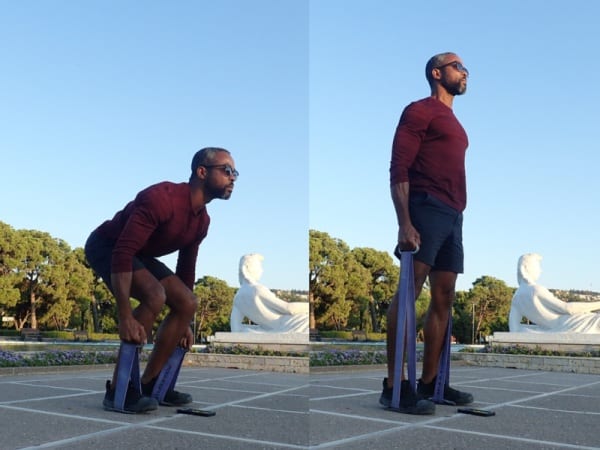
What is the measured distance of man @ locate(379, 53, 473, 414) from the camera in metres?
3.30

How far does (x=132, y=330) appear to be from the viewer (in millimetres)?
3383

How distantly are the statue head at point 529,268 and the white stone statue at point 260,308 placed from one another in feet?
18.5

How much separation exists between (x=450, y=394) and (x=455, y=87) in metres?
1.62

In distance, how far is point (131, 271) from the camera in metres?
3.42

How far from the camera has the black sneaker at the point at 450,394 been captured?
357 cm

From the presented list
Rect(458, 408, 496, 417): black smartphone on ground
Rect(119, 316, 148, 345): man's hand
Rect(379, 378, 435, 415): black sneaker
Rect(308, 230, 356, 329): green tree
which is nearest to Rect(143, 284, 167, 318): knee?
Rect(119, 316, 148, 345): man's hand

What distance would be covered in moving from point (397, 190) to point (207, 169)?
1053mm

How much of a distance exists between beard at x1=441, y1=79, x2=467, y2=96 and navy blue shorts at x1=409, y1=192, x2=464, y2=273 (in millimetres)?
637

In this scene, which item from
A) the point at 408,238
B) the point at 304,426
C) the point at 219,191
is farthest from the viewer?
the point at 219,191

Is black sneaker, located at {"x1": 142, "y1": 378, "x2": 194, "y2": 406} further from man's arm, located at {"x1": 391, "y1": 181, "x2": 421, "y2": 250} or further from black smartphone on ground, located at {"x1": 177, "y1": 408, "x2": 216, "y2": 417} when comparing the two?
man's arm, located at {"x1": 391, "y1": 181, "x2": 421, "y2": 250}

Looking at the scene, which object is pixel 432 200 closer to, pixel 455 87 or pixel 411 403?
pixel 455 87

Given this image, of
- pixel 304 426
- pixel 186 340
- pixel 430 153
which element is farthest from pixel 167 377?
pixel 430 153

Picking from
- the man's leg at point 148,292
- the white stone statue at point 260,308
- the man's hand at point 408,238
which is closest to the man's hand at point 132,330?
the man's leg at point 148,292

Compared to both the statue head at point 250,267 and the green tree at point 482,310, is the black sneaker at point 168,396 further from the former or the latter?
the green tree at point 482,310
